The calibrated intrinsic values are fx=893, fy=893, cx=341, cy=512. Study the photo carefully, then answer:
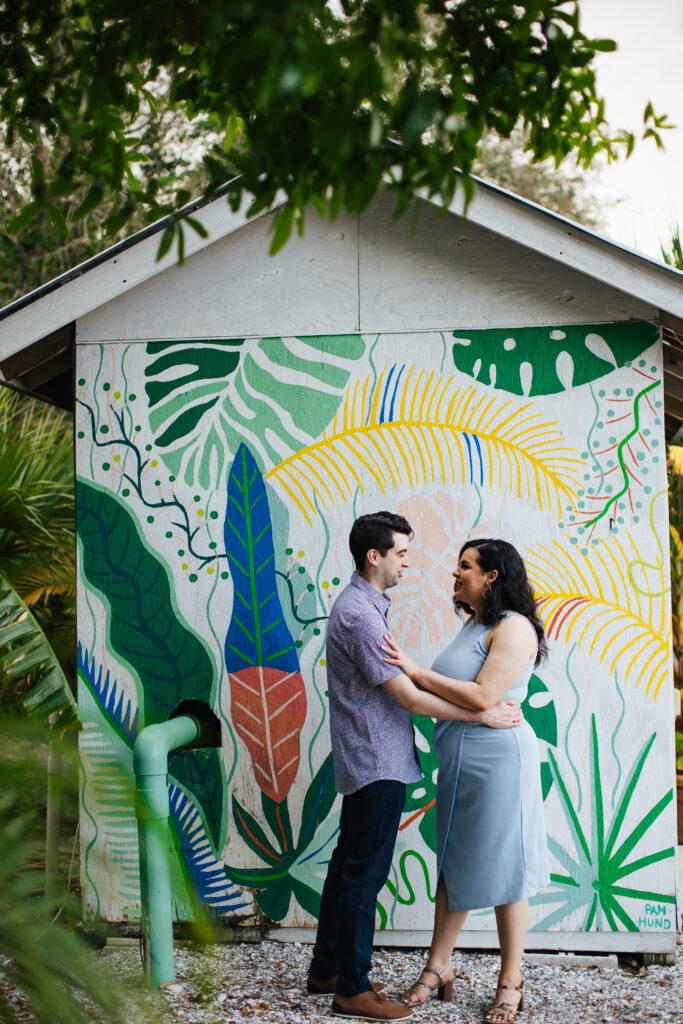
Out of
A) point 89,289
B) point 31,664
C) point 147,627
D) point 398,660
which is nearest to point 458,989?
point 398,660

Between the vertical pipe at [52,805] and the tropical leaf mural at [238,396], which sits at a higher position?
the tropical leaf mural at [238,396]

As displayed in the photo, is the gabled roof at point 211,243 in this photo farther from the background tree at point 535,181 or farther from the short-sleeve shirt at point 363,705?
the background tree at point 535,181

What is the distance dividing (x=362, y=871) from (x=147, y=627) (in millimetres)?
1847

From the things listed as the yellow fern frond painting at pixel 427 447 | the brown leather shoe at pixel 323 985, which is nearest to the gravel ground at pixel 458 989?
the brown leather shoe at pixel 323 985

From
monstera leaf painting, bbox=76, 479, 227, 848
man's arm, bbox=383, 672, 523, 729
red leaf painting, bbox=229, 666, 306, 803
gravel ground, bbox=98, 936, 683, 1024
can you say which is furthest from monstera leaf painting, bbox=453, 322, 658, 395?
gravel ground, bbox=98, 936, 683, 1024

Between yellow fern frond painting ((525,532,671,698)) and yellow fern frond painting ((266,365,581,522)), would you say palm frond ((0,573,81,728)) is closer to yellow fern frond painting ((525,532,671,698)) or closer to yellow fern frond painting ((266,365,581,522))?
yellow fern frond painting ((266,365,581,522))

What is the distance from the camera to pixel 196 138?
53.3 ft

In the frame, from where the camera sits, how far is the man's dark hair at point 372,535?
412 centimetres

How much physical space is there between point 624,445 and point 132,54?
132 inches

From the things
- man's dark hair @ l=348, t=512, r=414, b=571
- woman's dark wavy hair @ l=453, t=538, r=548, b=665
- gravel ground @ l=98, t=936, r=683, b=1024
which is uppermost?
man's dark hair @ l=348, t=512, r=414, b=571

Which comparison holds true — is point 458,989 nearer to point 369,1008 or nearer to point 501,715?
point 369,1008

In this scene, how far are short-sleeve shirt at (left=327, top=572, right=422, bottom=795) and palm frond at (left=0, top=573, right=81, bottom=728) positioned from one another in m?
1.26

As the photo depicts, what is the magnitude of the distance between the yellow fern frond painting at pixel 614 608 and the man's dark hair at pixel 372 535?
1.06 m

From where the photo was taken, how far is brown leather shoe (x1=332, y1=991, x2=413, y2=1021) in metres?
3.89
